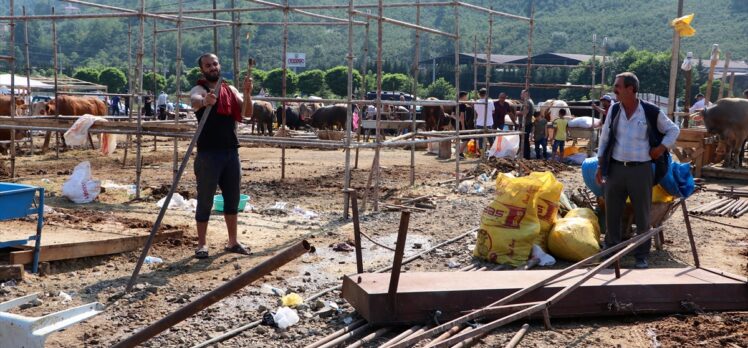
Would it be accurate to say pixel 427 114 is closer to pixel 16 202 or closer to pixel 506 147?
pixel 506 147

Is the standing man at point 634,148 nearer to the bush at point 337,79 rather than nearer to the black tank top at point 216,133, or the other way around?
the black tank top at point 216,133

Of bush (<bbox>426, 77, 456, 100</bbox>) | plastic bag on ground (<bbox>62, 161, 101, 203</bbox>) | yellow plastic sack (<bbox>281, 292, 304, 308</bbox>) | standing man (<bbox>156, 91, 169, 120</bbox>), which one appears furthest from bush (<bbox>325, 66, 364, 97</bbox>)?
yellow plastic sack (<bbox>281, 292, 304, 308</bbox>)

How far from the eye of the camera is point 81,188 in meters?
9.37

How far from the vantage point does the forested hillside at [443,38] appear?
79.8 meters

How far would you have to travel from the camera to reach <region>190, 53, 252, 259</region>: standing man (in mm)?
6512

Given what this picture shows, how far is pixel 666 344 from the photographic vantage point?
4.80 metres

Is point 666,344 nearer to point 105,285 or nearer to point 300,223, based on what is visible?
point 105,285

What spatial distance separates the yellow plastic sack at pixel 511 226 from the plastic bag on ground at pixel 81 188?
15.6 ft

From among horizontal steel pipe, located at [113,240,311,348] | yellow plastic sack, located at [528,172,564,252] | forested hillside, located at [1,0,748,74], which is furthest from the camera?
forested hillside, located at [1,0,748,74]

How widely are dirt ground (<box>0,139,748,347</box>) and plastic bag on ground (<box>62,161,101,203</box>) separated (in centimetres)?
18

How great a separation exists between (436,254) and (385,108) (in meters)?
17.4

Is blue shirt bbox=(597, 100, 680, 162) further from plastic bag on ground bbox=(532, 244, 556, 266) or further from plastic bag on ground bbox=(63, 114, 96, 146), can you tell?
plastic bag on ground bbox=(63, 114, 96, 146)

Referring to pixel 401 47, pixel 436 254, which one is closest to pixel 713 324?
pixel 436 254

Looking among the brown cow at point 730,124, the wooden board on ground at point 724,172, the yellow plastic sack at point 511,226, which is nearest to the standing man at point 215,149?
the yellow plastic sack at point 511,226
